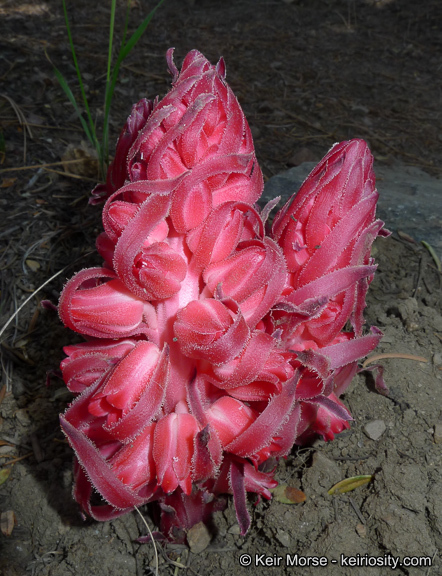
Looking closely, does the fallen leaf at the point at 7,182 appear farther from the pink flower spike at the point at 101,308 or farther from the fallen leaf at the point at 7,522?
the pink flower spike at the point at 101,308

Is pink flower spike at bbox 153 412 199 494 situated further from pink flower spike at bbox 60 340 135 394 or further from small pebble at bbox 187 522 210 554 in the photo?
small pebble at bbox 187 522 210 554

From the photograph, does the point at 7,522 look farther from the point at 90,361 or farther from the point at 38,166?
the point at 38,166

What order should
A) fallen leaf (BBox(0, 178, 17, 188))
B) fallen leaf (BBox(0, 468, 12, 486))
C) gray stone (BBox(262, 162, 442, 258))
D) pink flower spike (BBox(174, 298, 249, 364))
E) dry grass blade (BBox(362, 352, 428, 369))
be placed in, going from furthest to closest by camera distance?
fallen leaf (BBox(0, 178, 17, 188))
gray stone (BBox(262, 162, 442, 258))
dry grass blade (BBox(362, 352, 428, 369))
fallen leaf (BBox(0, 468, 12, 486))
pink flower spike (BBox(174, 298, 249, 364))

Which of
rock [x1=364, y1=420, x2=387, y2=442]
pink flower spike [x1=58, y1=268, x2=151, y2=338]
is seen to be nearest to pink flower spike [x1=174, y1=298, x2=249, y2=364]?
pink flower spike [x1=58, y1=268, x2=151, y2=338]

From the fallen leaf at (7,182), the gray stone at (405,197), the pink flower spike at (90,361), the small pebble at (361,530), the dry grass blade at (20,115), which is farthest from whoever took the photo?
the dry grass blade at (20,115)

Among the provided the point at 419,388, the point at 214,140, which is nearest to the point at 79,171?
the point at 214,140

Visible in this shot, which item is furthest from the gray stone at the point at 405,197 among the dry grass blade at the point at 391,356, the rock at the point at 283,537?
the rock at the point at 283,537

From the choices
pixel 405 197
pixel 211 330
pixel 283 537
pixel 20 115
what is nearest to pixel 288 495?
pixel 283 537
